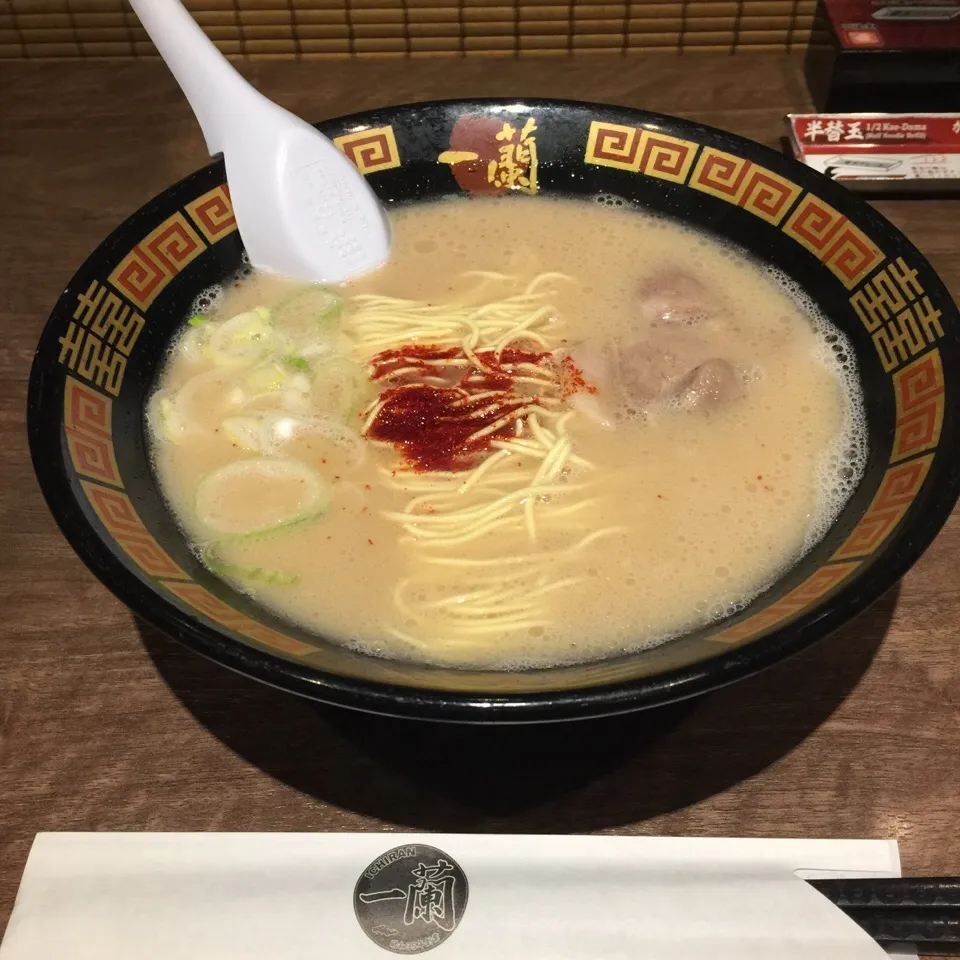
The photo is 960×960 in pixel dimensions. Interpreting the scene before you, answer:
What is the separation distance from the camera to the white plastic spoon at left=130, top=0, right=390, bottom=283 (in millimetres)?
1535

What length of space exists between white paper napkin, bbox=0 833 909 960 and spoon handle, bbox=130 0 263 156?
1180 mm

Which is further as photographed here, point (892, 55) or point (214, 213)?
point (892, 55)

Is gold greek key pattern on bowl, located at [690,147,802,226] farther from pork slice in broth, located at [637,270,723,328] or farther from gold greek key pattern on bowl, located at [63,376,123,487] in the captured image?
gold greek key pattern on bowl, located at [63,376,123,487]

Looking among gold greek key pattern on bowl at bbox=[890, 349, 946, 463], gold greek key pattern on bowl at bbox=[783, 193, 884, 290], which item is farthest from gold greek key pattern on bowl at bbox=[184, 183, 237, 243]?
gold greek key pattern on bowl at bbox=[890, 349, 946, 463]

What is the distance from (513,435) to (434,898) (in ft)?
2.29

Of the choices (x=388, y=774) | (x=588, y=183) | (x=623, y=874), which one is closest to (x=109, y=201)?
(x=588, y=183)

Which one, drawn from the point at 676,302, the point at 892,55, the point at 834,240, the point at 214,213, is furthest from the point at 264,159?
the point at 892,55

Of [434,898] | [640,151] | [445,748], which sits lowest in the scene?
[434,898]

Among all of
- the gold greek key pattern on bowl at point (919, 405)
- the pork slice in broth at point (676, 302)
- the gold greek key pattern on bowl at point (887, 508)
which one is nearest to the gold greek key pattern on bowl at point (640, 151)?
the pork slice in broth at point (676, 302)

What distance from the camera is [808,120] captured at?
198 centimetres

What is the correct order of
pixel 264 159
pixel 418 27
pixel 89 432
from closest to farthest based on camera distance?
pixel 89 432 < pixel 264 159 < pixel 418 27

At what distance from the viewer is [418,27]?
230 cm

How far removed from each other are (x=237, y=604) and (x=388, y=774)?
0.91 ft

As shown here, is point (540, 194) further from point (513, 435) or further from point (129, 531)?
point (129, 531)
